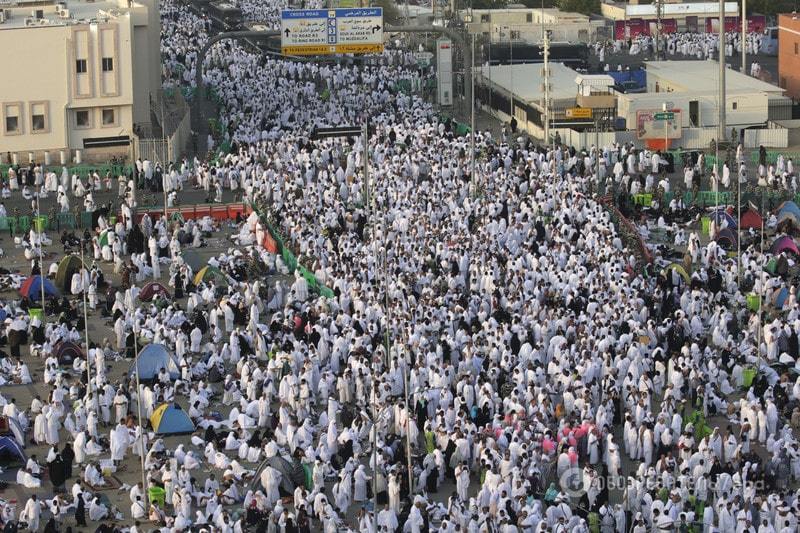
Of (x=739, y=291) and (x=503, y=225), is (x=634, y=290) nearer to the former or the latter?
(x=739, y=291)

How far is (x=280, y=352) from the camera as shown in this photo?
Result: 1437 inches

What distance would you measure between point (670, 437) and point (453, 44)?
117 feet

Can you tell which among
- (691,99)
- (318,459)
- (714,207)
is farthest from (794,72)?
(318,459)

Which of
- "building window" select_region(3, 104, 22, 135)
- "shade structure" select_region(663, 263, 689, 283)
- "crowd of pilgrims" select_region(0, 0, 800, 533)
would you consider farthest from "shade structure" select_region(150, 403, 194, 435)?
"building window" select_region(3, 104, 22, 135)

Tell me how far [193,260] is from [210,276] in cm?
209

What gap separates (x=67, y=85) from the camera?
185ft

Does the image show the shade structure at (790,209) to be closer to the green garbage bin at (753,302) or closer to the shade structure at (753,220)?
the shade structure at (753,220)

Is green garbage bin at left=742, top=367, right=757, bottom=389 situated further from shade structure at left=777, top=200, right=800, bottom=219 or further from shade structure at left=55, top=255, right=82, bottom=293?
shade structure at left=55, top=255, right=82, bottom=293

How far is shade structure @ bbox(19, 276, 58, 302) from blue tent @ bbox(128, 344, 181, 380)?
20.7 feet

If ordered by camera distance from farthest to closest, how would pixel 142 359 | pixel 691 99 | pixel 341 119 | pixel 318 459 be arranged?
pixel 341 119 → pixel 691 99 → pixel 142 359 → pixel 318 459

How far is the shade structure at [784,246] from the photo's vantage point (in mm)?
43406

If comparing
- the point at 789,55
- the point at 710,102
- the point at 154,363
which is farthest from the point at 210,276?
the point at 789,55

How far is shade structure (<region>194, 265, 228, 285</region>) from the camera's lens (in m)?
42.7

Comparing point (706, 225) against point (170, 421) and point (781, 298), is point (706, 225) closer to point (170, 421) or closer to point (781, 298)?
point (781, 298)
